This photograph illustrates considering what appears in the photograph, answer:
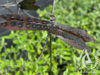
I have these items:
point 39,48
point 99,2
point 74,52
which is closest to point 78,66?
point 74,52

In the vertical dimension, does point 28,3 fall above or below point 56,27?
above

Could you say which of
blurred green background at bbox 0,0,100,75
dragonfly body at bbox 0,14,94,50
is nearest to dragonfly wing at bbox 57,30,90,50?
dragonfly body at bbox 0,14,94,50

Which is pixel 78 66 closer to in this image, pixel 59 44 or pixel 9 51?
pixel 59 44

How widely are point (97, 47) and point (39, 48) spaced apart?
0.49 metres

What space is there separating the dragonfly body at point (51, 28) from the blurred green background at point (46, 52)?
1.23 ft

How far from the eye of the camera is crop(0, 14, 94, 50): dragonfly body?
0.54 metres

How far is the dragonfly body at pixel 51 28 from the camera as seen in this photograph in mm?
543

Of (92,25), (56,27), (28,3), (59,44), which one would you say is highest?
(28,3)

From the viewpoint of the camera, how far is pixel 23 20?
57 centimetres

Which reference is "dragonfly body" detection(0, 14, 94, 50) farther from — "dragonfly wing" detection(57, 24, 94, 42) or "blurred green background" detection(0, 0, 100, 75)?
"blurred green background" detection(0, 0, 100, 75)

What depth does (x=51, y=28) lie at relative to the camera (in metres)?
0.63

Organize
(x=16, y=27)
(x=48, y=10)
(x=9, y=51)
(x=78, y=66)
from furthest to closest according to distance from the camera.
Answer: (x=48, y=10)
(x=9, y=51)
(x=78, y=66)
(x=16, y=27)

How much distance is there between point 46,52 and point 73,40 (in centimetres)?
66

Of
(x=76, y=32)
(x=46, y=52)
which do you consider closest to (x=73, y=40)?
(x=76, y=32)
